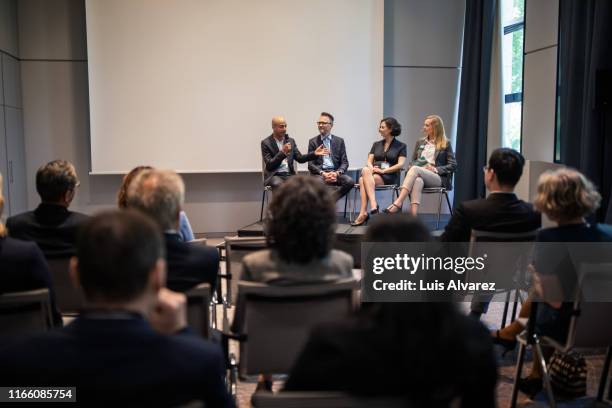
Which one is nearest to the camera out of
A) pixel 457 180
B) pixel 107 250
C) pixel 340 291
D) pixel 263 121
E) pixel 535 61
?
pixel 107 250

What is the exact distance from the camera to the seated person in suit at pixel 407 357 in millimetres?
1156

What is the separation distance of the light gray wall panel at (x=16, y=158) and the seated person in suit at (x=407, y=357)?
6.54m

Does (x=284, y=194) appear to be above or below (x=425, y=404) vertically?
above

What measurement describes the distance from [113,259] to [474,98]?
6912mm

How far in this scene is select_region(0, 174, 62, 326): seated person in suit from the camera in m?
2.01

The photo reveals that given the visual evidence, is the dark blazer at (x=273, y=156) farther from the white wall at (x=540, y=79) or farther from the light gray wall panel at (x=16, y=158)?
the light gray wall panel at (x=16, y=158)

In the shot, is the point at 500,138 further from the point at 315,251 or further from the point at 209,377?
the point at 209,377

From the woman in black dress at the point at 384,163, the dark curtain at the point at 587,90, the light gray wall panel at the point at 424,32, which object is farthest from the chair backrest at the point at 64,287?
the light gray wall panel at the point at 424,32

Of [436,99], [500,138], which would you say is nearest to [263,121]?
[436,99]

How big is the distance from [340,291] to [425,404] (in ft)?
2.56

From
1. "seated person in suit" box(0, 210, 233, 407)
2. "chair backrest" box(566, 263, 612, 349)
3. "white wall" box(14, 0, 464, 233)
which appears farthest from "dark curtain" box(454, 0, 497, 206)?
"seated person in suit" box(0, 210, 233, 407)

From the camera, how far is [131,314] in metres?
1.14

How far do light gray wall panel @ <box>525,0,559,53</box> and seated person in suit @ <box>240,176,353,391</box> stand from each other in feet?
16.5

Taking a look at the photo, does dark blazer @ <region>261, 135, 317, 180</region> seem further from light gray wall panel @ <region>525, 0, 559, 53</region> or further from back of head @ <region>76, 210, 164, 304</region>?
back of head @ <region>76, 210, 164, 304</region>
